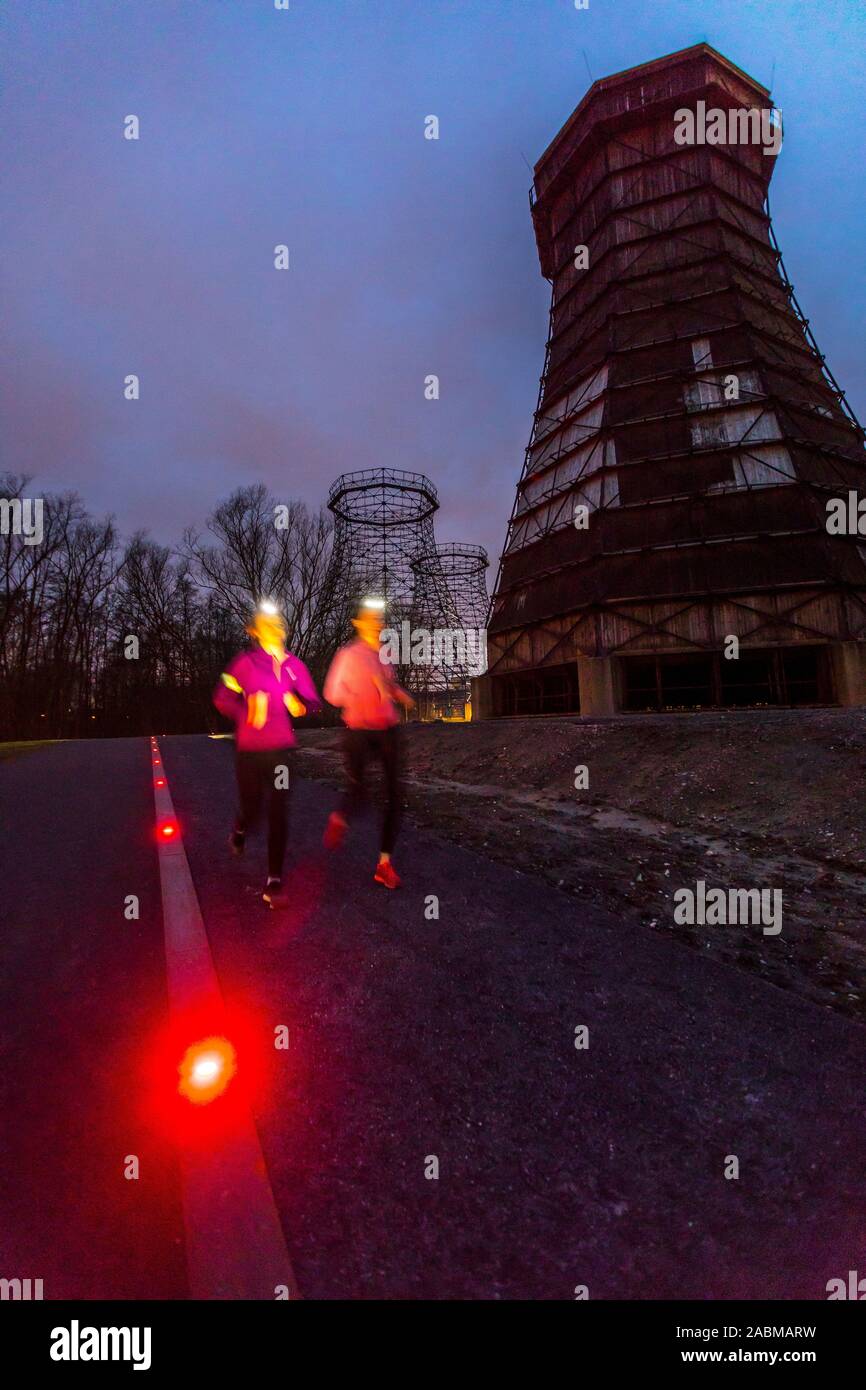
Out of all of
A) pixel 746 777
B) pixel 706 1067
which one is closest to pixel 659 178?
pixel 746 777

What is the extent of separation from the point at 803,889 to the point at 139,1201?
5.82 metres

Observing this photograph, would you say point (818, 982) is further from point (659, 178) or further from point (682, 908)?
point (659, 178)

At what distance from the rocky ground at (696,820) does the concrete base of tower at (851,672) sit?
433 inches

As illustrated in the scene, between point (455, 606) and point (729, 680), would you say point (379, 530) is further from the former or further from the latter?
point (729, 680)

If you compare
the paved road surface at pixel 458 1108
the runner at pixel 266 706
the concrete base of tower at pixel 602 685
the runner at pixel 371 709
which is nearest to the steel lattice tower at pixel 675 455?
the concrete base of tower at pixel 602 685

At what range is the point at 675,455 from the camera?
22.1 m

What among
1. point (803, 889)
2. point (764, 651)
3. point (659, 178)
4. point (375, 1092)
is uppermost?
point (659, 178)

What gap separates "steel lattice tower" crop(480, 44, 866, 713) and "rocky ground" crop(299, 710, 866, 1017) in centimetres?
1096

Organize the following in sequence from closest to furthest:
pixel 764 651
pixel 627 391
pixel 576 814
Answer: pixel 576 814 → pixel 764 651 → pixel 627 391

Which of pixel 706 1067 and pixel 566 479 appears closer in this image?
pixel 706 1067

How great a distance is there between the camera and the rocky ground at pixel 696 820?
4113 mm

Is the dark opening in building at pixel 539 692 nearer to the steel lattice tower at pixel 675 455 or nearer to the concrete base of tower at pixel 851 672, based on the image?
the steel lattice tower at pixel 675 455

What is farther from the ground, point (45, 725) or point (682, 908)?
point (45, 725)
